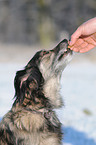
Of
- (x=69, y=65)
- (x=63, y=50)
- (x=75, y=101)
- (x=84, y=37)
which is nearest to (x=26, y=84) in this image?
(x=63, y=50)

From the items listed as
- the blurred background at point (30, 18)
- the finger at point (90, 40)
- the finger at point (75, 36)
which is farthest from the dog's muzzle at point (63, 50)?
the blurred background at point (30, 18)

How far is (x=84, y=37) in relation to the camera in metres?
5.30

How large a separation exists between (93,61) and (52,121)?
16.4 m

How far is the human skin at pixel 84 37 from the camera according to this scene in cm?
491

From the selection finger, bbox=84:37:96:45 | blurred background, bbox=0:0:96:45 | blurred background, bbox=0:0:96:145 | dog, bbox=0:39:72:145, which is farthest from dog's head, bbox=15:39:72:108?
blurred background, bbox=0:0:96:45

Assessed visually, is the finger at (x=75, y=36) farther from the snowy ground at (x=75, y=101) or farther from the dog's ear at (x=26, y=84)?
the snowy ground at (x=75, y=101)

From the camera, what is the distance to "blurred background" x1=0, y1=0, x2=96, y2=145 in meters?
7.57

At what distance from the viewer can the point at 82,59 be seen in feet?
67.8

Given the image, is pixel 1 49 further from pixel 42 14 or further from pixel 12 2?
pixel 12 2

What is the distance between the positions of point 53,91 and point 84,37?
127 centimetres

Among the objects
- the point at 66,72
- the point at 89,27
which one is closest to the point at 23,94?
the point at 89,27

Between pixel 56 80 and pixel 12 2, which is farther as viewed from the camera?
pixel 12 2

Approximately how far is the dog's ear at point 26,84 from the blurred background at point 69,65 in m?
0.82

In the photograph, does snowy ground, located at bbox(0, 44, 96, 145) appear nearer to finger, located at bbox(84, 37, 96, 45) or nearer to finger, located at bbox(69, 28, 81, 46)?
finger, located at bbox(69, 28, 81, 46)
